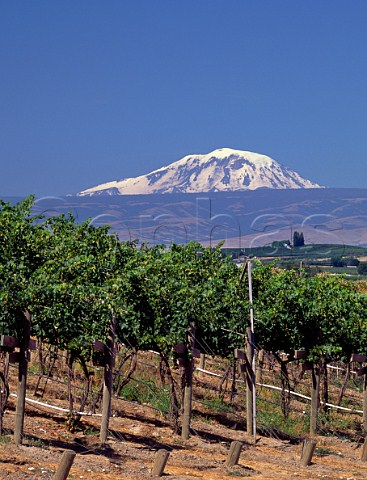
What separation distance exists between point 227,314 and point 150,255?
14.1 ft

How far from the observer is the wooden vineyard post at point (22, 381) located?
925 inches

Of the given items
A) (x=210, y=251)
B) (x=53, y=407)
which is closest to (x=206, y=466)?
(x=53, y=407)

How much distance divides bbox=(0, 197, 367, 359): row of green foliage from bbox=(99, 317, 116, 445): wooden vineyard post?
0.40 metres

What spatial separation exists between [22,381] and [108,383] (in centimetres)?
331

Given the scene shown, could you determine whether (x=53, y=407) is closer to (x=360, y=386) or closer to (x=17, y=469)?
(x=17, y=469)

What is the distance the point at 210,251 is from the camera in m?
39.6

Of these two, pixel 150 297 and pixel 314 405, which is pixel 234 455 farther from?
pixel 314 405

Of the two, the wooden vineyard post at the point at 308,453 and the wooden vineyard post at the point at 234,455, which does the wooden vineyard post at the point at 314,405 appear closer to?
the wooden vineyard post at the point at 308,453

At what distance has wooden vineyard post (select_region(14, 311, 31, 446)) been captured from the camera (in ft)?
77.1

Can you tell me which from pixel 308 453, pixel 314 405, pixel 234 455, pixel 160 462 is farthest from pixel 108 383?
pixel 314 405

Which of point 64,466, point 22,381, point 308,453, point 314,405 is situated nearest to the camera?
point 64,466

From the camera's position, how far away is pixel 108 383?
26656 mm

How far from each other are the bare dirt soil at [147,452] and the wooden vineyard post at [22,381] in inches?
13.1

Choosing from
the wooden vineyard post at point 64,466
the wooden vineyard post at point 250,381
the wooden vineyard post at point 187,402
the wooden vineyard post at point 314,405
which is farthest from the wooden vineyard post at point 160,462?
the wooden vineyard post at point 314,405
